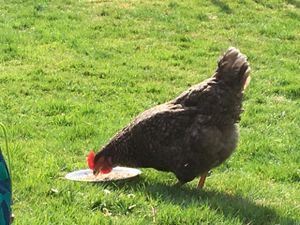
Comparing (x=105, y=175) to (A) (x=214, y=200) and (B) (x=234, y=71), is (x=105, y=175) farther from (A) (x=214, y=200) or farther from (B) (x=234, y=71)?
(B) (x=234, y=71)

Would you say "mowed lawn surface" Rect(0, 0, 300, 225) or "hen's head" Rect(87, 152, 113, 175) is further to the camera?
"hen's head" Rect(87, 152, 113, 175)

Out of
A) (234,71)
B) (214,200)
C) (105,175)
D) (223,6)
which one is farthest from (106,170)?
(223,6)

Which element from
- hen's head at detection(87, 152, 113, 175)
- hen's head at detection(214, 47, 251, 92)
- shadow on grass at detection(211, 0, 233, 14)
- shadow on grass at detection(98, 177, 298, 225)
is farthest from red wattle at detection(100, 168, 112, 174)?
shadow on grass at detection(211, 0, 233, 14)

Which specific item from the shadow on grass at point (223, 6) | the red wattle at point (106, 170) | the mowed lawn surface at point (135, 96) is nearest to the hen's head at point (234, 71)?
the mowed lawn surface at point (135, 96)

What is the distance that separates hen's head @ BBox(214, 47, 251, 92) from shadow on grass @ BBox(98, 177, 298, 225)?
107cm

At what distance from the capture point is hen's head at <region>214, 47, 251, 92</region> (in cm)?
636

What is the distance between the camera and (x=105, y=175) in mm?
6629

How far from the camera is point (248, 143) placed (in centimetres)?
802

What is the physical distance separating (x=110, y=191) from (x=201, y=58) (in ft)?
21.5

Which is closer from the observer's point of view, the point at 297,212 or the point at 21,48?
the point at 297,212

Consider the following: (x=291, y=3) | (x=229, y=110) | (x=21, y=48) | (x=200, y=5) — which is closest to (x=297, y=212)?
(x=229, y=110)

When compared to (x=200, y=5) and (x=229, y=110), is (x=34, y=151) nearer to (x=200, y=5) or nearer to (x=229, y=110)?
(x=229, y=110)

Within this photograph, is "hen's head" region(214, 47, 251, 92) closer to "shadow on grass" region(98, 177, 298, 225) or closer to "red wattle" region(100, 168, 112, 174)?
"shadow on grass" region(98, 177, 298, 225)

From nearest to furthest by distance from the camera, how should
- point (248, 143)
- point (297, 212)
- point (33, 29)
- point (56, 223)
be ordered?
point (56, 223) → point (297, 212) → point (248, 143) → point (33, 29)
